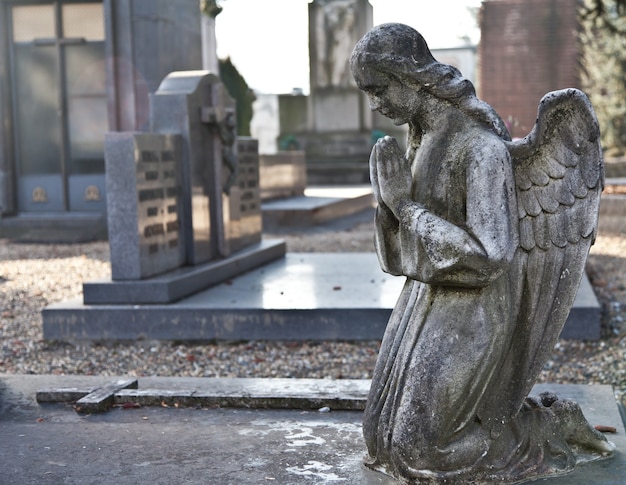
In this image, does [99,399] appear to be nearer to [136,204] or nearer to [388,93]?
[388,93]

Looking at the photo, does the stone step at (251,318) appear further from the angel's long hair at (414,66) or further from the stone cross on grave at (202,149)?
the angel's long hair at (414,66)

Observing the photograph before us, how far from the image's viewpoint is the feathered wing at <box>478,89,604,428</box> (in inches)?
129

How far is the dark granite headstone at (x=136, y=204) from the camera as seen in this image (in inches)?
295

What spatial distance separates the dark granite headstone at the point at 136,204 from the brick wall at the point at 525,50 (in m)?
11.8

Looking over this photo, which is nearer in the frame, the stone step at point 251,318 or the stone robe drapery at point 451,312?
the stone robe drapery at point 451,312

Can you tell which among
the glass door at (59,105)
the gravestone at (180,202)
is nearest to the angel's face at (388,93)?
the gravestone at (180,202)

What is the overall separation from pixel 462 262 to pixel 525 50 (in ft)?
53.8

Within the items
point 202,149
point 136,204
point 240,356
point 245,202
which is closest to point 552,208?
point 240,356

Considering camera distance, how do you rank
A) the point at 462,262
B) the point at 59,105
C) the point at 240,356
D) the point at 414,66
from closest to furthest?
the point at 462,262 → the point at 414,66 → the point at 240,356 → the point at 59,105

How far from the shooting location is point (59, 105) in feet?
47.0

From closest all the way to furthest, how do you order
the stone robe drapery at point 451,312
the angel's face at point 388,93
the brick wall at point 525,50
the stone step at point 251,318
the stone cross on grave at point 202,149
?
the stone robe drapery at point 451,312, the angel's face at point 388,93, the stone step at point 251,318, the stone cross on grave at point 202,149, the brick wall at point 525,50

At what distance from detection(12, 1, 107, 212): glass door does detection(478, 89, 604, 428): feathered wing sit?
38.1 ft

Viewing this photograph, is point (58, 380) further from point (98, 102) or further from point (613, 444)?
point (98, 102)

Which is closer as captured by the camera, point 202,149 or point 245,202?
point 202,149
